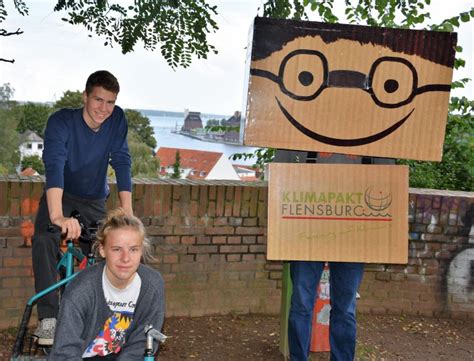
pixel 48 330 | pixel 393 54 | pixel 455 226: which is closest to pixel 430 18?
pixel 455 226

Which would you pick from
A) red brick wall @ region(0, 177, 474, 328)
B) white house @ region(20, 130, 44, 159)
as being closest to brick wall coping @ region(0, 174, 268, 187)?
red brick wall @ region(0, 177, 474, 328)

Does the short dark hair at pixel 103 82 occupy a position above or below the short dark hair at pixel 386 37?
below

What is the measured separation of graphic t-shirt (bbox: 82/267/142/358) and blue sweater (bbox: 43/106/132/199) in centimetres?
76

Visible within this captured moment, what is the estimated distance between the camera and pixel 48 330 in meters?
3.38

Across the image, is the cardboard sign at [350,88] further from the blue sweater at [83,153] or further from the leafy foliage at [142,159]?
the leafy foliage at [142,159]

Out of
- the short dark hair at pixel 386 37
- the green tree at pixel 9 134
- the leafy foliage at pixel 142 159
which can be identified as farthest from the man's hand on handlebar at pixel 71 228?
the leafy foliage at pixel 142 159

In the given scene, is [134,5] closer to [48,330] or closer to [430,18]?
[48,330]

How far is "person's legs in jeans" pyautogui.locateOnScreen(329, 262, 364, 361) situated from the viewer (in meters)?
3.75

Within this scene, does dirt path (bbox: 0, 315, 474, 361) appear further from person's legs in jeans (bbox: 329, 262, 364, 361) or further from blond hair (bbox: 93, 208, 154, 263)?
blond hair (bbox: 93, 208, 154, 263)

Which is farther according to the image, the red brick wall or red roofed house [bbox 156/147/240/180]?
red roofed house [bbox 156/147/240/180]

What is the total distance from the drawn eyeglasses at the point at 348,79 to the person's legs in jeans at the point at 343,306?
3.15ft

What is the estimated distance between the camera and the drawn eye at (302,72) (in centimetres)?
355

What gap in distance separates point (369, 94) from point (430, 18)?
91.6 inches

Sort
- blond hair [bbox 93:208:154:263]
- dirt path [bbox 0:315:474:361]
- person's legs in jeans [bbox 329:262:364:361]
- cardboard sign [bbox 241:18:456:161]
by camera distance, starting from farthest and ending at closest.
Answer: dirt path [bbox 0:315:474:361] → person's legs in jeans [bbox 329:262:364:361] → cardboard sign [bbox 241:18:456:161] → blond hair [bbox 93:208:154:263]
